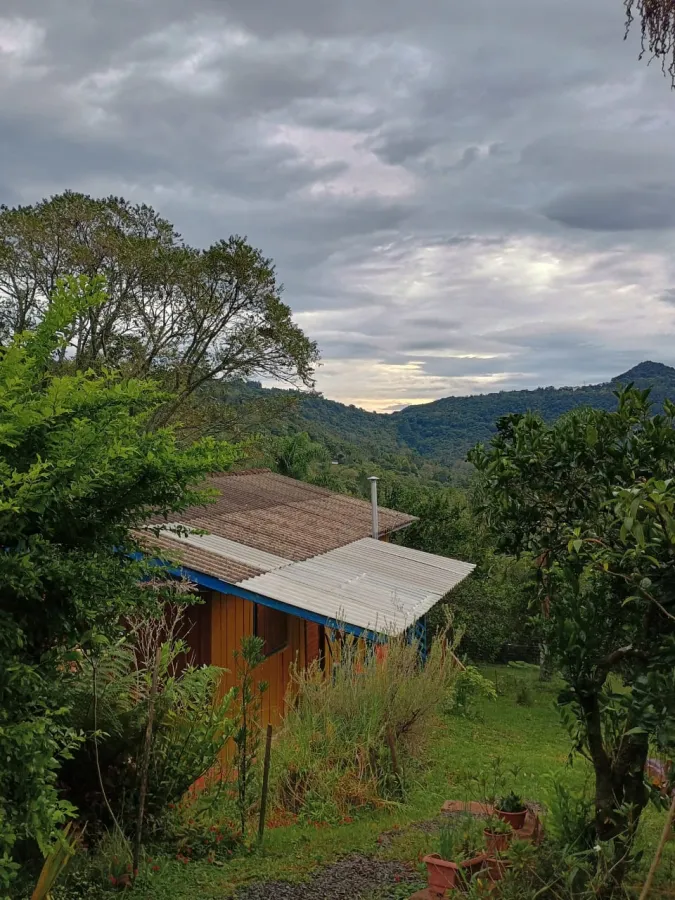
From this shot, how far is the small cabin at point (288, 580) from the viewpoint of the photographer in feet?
27.7

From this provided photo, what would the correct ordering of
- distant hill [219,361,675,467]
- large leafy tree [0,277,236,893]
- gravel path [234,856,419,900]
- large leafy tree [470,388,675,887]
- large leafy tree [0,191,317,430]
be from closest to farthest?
large leafy tree [0,277,236,893] → large leafy tree [470,388,675,887] → gravel path [234,856,419,900] → large leafy tree [0,191,317,430] → distant hill [219,361,675,467]

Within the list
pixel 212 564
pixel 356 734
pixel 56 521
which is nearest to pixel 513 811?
pixel 356 734

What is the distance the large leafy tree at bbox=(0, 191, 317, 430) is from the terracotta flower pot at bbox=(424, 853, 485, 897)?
14.7 m

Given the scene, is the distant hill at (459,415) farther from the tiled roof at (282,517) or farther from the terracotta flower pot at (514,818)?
the terracotta flower pot at (514,818)

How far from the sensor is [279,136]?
481 inches

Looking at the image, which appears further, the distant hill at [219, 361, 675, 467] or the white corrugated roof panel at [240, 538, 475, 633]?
the distant hill at [219, 361, 675, 467]

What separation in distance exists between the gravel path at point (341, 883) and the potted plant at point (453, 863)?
1.68 ft

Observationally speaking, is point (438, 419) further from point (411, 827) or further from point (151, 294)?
point (411, 827)

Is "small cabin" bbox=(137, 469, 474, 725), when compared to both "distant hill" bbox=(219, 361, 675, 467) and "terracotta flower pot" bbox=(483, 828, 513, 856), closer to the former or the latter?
"terracotta flower pot" bbox=(483, 828, 513, 856)

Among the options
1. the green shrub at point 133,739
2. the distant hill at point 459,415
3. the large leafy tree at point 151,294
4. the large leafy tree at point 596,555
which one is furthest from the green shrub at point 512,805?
the distant hill at point 459,415

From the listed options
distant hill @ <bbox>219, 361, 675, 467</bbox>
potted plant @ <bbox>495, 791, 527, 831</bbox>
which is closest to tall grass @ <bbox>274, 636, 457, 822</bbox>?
potted plant @ <bbox>495, 791, 527, 831</bbox>

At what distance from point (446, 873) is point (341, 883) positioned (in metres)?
0.97

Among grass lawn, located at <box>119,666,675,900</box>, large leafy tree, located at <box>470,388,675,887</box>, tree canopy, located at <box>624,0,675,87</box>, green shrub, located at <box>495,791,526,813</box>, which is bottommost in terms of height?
grass lawn, located at <box>119,666,675,900</box>

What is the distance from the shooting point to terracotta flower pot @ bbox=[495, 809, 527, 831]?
4.58 m
